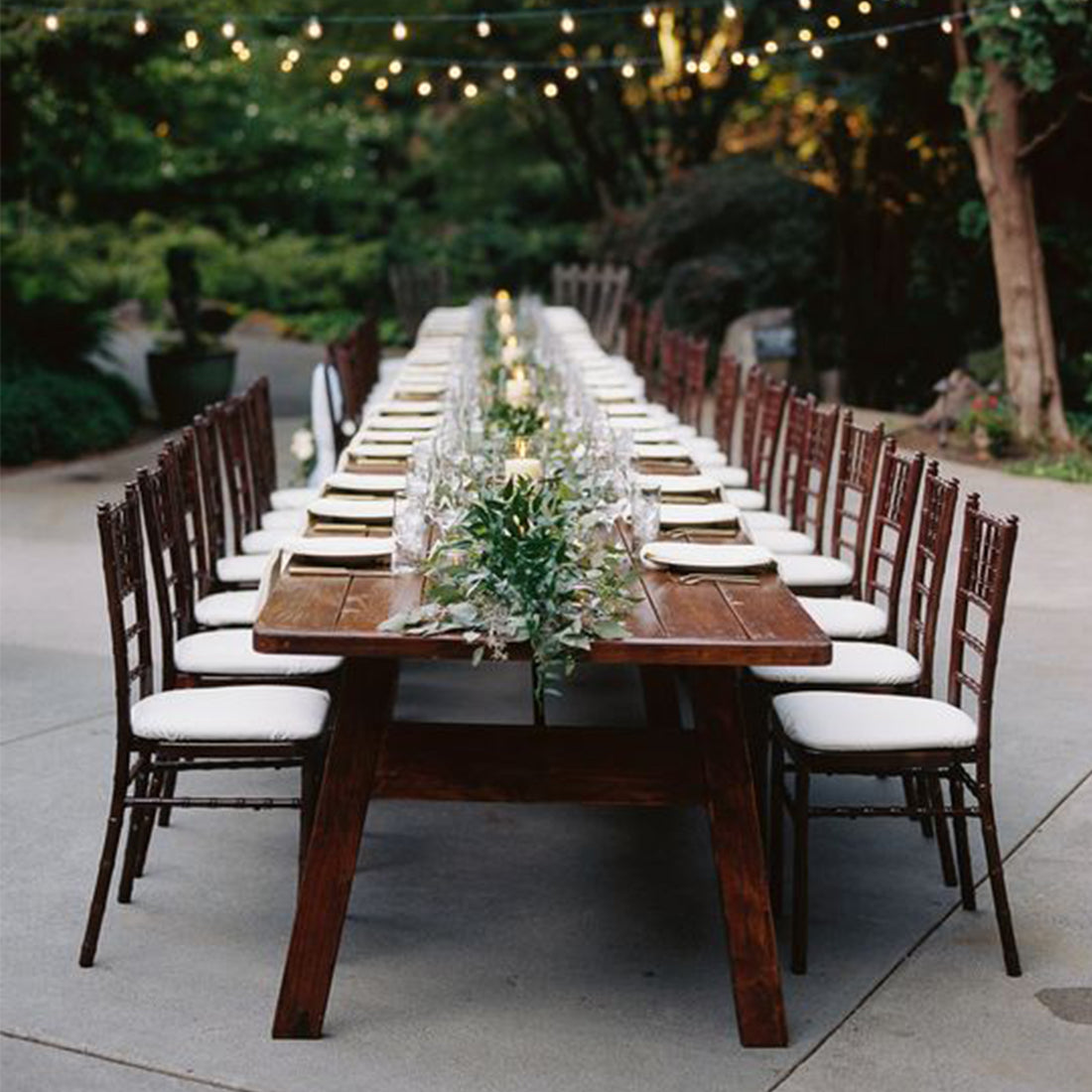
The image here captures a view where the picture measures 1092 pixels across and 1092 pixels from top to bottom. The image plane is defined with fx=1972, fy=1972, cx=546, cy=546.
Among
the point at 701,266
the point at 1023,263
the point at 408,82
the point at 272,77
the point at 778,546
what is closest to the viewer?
the point at 778,546

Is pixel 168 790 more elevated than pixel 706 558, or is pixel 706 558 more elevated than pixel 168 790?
pixel 706 558

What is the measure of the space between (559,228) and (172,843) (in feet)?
69.1

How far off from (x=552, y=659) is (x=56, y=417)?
10.4 m

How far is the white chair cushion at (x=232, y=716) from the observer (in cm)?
485

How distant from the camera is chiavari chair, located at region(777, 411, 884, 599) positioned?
6570 millimetres

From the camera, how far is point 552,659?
4.21m

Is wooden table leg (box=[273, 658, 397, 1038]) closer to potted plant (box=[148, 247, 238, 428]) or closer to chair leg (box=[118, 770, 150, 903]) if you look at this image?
chair leg (box=[118, 770, 150, 903])

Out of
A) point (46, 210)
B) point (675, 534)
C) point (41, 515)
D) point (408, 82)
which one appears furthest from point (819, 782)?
point (408, 82)

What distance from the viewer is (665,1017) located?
176 inches

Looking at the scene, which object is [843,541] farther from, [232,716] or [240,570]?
[232,716]

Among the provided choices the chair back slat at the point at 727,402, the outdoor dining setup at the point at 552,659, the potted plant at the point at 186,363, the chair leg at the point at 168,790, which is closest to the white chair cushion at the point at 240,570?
the outdoor dining setup at the point at 552,659

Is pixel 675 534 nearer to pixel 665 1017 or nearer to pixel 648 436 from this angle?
pixel 665 1017

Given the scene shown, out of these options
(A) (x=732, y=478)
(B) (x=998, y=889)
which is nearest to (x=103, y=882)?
(B) (x=998, y=889)

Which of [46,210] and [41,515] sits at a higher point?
[46,210]
